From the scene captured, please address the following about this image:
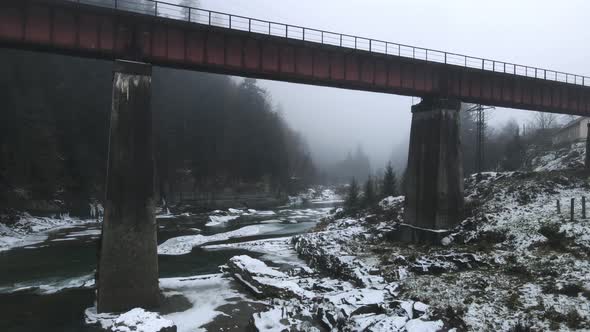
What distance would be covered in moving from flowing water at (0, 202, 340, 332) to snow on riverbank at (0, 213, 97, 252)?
49.5 inches

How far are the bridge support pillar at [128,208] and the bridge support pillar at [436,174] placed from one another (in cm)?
1593

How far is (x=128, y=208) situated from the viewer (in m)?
15.1

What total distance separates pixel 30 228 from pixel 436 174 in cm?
3591

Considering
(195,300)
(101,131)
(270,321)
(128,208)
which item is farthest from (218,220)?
(270,321)

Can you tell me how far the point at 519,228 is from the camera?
65.2 ft

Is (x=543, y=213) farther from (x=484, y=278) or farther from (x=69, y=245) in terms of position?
(x=69, y=245)

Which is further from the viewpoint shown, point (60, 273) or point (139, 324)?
point (60, 273)

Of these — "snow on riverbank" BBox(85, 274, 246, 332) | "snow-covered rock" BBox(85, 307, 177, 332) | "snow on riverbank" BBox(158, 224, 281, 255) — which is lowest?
"snow on riverbank" BBox(158, 224, 281, 255)

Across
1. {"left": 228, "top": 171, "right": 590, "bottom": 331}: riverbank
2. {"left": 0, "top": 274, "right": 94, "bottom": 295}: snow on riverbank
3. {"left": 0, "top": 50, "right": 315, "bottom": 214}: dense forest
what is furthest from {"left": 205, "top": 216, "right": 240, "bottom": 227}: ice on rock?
{"left": 0, "top": 274, "right": 94, "bottom": 295}: snow on riverbank

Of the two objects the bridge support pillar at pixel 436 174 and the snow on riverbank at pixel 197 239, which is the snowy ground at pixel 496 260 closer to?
the bridge support pillar at pixel 436 174

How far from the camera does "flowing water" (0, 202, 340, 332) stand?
14.5 meters

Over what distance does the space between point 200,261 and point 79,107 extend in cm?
4591

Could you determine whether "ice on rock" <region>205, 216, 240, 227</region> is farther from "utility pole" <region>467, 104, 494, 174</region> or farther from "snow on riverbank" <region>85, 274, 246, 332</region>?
"utility pole" <region>467, 104, 494, 174</region>

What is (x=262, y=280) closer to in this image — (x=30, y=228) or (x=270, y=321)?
(x=270, y=321)
